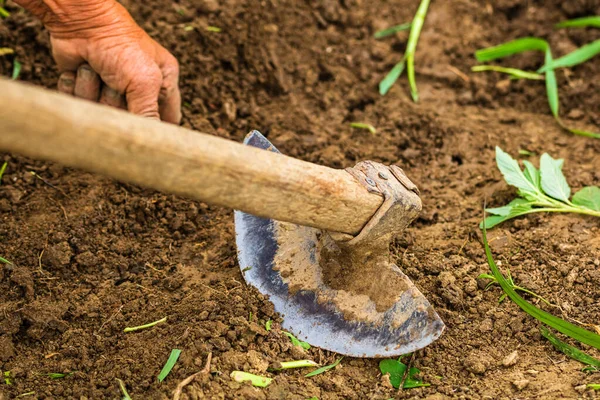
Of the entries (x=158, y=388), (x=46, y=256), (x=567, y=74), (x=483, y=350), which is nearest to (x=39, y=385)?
(x=158, y=388)

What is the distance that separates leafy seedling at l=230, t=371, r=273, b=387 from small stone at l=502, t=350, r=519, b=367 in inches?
29.1

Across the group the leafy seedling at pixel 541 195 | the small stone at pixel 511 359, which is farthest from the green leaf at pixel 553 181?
the small stone at pixel 511 359

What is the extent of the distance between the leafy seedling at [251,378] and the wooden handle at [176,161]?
0.50 metres

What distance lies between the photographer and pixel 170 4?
3.41 metres

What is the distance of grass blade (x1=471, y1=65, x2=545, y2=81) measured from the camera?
11.5ft

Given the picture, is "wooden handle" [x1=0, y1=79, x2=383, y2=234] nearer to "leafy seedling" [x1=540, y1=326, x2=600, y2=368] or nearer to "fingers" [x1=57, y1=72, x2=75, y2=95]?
"leafy seedling" [x1=540, y1=326, x2=600, y2=368]

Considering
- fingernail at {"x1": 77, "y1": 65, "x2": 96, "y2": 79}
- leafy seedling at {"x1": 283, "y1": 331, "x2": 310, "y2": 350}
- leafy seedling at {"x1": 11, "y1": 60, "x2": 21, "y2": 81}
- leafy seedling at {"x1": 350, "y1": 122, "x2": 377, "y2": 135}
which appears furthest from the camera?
leafy seedling at {"x1": 350, "y1": 122, "x2": 377, "y2": 135}

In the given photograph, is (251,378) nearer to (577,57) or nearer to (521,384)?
(521,384)

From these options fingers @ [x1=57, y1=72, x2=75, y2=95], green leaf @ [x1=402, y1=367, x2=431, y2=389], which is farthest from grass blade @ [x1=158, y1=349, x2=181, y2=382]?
fingers @ [x1=57, y1=72, x2=75, y2=95]

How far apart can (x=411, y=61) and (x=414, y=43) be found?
0.13 m

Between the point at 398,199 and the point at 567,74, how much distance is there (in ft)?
6.41

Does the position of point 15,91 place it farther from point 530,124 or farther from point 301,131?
point 530,124

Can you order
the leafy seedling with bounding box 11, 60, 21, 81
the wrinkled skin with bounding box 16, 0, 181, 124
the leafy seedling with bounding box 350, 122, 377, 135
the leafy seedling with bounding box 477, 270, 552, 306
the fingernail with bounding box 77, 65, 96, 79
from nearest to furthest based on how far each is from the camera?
1. the leafy seedling with bounding box 477, 270, 552, 306
2. the wrinkled skin with bounding box 16, 0, 181, 124
3. the fingernail with bounding box 77, 65, 96, 79
4. the leafy seedling with bounding box 11, 60, 21, 81
5. the leafy seedling with bounding box 350, 122, 377, 135

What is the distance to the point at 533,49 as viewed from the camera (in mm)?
3631
